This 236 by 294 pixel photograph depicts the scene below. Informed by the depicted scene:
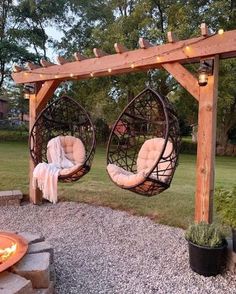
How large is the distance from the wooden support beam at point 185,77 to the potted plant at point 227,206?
931mm

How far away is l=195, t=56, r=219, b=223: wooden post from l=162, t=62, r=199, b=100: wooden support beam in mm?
95

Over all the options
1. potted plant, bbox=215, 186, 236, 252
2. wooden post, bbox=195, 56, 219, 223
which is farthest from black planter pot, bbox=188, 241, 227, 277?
wooden post, bbox=195, 56, 219, 223

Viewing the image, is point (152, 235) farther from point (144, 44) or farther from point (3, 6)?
point (3, 6)

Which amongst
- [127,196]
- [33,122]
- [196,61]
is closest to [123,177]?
[196,61]

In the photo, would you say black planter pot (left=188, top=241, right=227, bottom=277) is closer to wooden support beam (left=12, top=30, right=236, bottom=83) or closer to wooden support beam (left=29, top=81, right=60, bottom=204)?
wooden support beam (left=12, top=30, right=236, bottom=83)

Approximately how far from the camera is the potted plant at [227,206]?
2.74 meters

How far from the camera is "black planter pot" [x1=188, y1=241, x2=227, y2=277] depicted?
2697 millimetres

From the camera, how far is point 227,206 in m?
2.82

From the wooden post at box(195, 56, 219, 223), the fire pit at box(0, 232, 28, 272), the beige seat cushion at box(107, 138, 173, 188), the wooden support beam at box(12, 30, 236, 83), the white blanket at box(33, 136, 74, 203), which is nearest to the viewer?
the fire pit at box(0, 232, 28, 272)

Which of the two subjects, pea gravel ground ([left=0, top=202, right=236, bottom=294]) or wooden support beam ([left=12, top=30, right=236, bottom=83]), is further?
wooden support beam ([left=12, top=30, right=236, bottom=83])

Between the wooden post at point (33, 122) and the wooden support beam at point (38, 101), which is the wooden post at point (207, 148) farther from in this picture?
the wooden post at point (33, 122)

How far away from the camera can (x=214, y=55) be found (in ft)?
9.75

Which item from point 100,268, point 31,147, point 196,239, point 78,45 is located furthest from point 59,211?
point 78,45

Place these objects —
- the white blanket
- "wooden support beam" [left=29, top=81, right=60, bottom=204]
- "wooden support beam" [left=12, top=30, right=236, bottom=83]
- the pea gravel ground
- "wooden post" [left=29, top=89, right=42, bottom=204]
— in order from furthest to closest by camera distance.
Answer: "wooden post" [left=29, top=89, right=42, bottom=204] < "wooden support beam" [left=29, top=81, right=60, bottom=204] < the white blanket < "wooden support beam" [left=12, top=30, right=236, bottom=83] < the pea gravel ground
